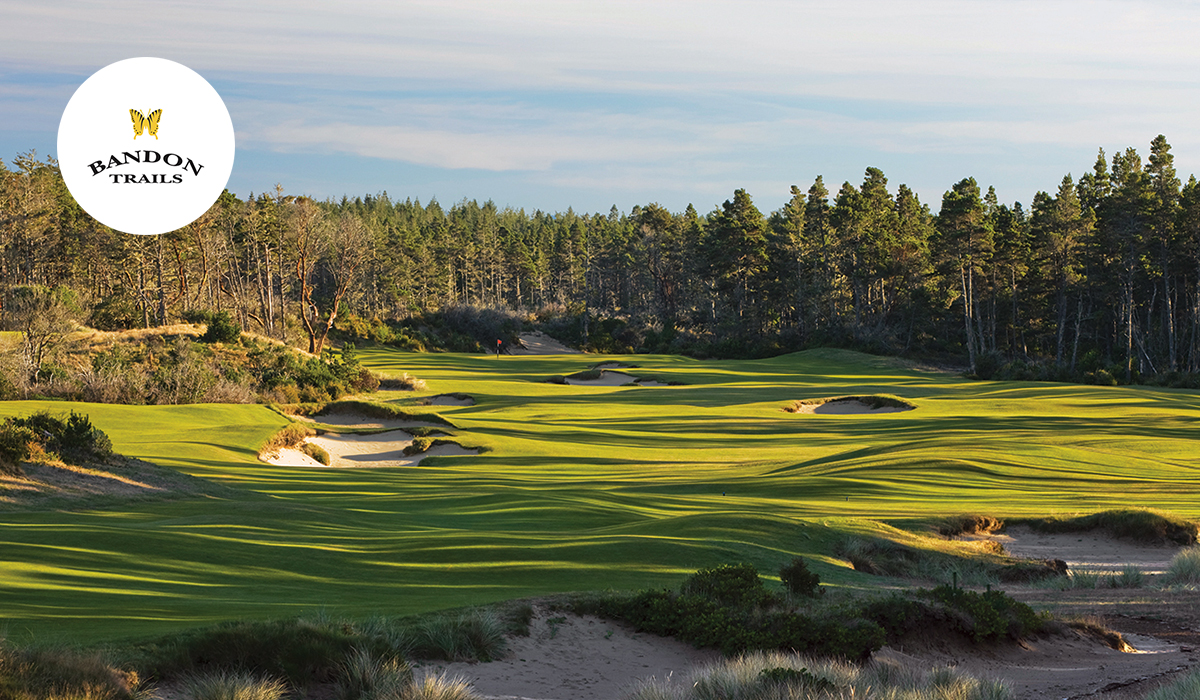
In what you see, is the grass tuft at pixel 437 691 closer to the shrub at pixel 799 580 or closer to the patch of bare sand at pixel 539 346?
the shrub at pixel 799 580

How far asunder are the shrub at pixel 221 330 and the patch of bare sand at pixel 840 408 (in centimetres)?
2681

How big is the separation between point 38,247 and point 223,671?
8008cm

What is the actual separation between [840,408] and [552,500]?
28.3 metres

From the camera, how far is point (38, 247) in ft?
244

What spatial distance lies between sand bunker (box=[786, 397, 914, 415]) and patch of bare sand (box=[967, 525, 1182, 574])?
2545cm

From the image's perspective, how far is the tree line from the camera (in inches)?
2557

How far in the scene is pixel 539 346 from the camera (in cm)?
9500

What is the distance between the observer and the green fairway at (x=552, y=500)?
9578 millimetres

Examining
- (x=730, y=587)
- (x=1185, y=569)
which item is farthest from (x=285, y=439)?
(x=1185, y=569)

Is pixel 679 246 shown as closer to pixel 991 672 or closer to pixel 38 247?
pixel 38 247

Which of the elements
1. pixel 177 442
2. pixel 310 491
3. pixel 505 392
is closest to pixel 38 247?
pixel 505 392

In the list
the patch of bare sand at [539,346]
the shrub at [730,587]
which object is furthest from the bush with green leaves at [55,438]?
the patch of bare sand at [539,346]

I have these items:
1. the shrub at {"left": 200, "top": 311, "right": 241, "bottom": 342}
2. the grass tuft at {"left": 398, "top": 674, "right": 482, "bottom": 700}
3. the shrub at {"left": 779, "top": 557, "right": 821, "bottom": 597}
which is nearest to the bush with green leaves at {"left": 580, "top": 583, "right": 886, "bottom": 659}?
the shrub at {"left": 779, "top": 557, "right": 821, "bottom": 597}

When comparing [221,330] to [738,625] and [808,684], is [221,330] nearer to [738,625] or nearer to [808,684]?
[738,625]
